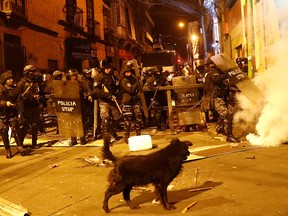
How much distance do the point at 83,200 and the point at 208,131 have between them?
19.2ft

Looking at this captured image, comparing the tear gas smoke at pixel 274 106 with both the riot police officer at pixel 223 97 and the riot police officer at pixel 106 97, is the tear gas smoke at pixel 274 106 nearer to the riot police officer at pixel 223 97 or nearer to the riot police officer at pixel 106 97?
the riot police officer at pixel 223 97

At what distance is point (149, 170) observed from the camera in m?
4.87

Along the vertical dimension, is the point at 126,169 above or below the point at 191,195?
above

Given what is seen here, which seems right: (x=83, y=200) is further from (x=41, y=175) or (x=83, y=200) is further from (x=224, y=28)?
(x=224, y=28)

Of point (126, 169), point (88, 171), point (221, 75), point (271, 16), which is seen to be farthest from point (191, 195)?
Answer: point (271, 16)

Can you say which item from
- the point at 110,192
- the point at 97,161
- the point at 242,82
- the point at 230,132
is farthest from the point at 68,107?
the point at 110,192

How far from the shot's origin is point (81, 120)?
10.2 m

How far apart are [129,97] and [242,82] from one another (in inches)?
106

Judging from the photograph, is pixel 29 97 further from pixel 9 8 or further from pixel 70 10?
pixel 70 10

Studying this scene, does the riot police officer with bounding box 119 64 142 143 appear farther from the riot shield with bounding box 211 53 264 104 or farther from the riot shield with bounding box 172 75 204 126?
the riot shield with bounding box 211 53 264 104

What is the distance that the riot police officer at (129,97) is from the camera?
9.80 metres

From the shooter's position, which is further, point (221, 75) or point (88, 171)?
point (221, 75)

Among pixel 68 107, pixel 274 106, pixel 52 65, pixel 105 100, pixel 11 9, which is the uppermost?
pixel 11 9

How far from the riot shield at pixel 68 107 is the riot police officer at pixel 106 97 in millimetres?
441
